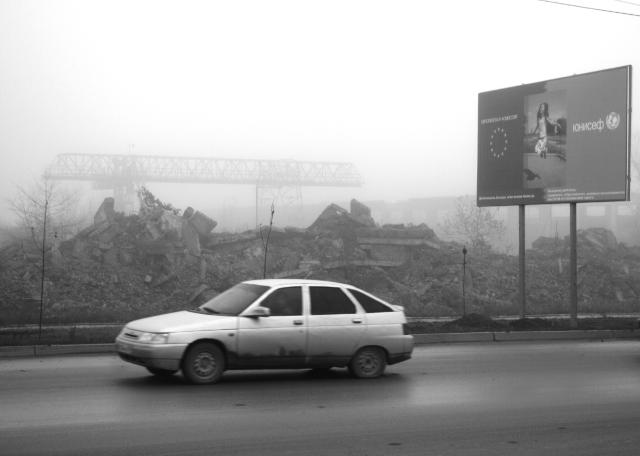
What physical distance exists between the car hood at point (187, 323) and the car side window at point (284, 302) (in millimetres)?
615

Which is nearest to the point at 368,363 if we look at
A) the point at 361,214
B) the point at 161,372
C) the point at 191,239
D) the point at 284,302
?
the point at 284,302

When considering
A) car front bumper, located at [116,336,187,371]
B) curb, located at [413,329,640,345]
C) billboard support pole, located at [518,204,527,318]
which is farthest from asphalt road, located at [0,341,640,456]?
→ billboard support pole, located at [518,204,527,318]

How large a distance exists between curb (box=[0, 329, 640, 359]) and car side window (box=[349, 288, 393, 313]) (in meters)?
5.46

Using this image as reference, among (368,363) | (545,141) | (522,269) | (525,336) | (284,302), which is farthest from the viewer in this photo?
(522,269)

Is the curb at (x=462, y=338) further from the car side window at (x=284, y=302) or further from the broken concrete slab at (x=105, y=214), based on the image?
the broken concrete slab at (x=105, y=214)

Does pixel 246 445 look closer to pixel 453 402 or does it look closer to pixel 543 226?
pixel 453 402

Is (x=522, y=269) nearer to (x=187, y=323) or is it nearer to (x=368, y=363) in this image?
(x=368, y=363)

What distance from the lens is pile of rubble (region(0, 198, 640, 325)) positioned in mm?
26750

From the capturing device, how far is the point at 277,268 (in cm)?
3123

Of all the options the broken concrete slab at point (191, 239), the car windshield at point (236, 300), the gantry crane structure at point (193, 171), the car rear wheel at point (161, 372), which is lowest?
the car rear wheel at point (161, 372)

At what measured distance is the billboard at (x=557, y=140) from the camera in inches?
787

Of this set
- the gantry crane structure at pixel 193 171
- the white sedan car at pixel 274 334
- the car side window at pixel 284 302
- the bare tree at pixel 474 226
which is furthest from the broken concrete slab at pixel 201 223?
the gantry crane structure at pixel 193 171

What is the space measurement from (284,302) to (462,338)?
8.12 meters

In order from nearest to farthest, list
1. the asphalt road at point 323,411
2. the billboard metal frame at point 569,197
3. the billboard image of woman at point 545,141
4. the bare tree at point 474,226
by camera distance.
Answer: the asphalt road at point 323,411 < the billboard metal frame at point 569,197 < the billboard image of woman at point 545,141 < the bare tree at point 474,226
